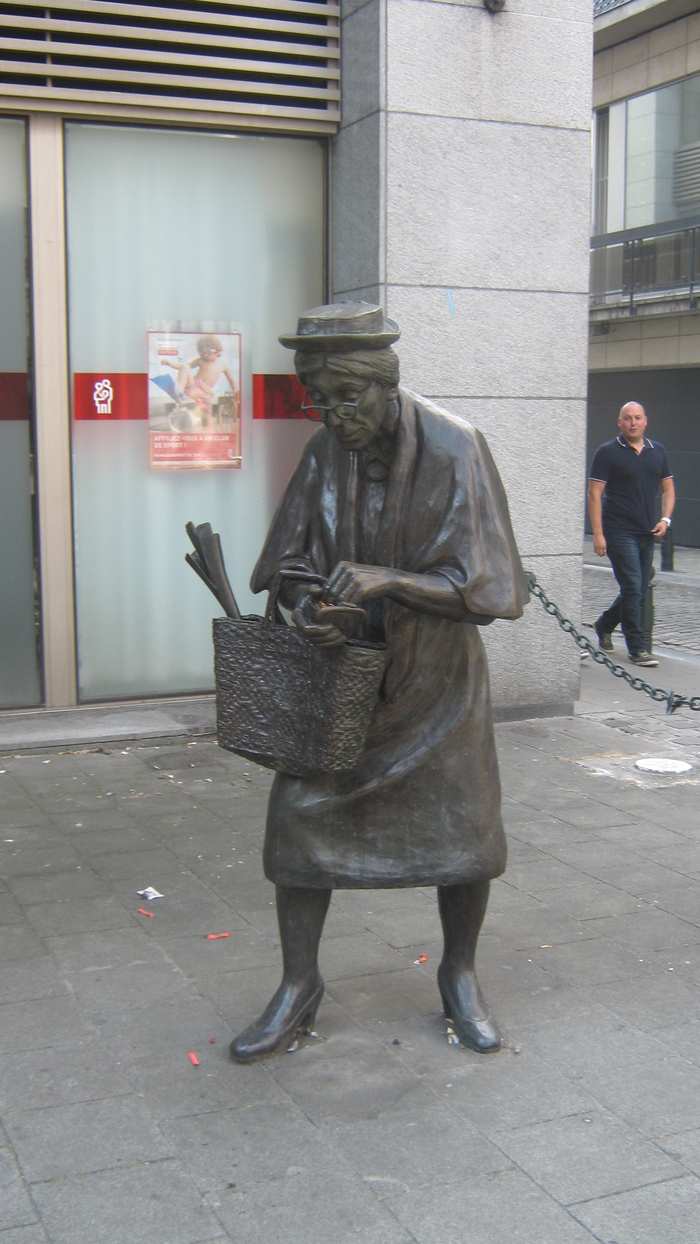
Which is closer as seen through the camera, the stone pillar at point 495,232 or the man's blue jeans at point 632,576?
the stone pillar at point 495,232

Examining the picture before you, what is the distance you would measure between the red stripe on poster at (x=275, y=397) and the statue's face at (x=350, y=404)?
15.9 ft

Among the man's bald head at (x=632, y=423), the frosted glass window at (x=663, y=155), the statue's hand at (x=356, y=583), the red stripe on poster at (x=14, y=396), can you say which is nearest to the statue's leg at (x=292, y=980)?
the statue's hand at (x=356, y=583)

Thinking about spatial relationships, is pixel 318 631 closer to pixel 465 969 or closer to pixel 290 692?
pixel 290 692

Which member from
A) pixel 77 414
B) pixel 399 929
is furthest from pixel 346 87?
A: pixel 399 929

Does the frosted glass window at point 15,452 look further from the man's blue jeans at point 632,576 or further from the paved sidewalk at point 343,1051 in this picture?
the man's blue jeans at point 632,576

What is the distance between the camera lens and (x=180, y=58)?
7.45 meters

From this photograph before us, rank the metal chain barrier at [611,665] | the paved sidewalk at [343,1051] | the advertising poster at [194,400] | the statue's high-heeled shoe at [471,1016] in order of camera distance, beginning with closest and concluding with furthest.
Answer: the paved sidewalk at [343,1051] → the statue's high-heeled shoe at [471,1016] → the metal chain barrier at [611,665] → the advertising poster at [194,400]

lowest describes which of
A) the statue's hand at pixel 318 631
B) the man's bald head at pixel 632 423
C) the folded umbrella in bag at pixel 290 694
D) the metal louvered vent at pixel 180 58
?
the folded umbrella in bag at pixel 290 694

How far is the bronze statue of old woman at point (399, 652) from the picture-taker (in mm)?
3379

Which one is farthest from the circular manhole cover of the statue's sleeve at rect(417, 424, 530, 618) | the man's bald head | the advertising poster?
the statue's sleeve at rect(417, 424, 530, 618)

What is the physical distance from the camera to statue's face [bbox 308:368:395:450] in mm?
3240

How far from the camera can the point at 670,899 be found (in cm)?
495

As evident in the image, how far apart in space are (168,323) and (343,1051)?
17.3 feet

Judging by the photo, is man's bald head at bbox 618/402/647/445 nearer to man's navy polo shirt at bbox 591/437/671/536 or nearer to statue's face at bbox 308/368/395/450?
man's navy polo shirt at bbox 591/437/671/536
